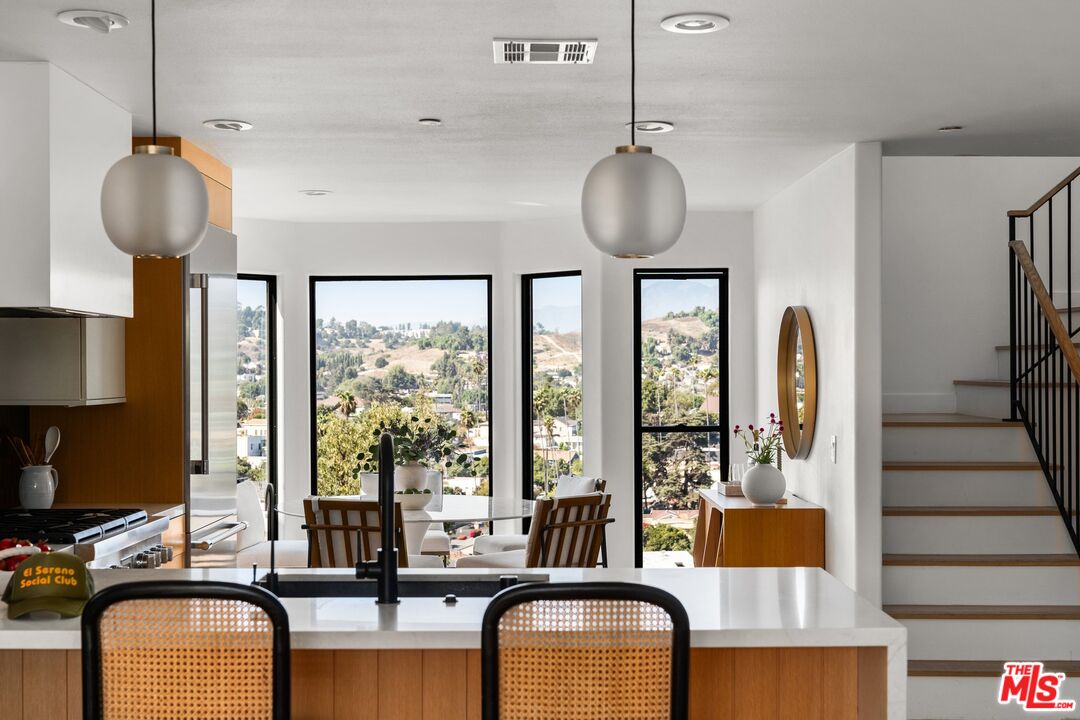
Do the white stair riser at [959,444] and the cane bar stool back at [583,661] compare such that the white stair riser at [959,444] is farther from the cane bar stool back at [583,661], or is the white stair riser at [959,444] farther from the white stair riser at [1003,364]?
the cane bar stool back at [583,661]

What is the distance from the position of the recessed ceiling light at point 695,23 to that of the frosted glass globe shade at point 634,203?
3.05 feet

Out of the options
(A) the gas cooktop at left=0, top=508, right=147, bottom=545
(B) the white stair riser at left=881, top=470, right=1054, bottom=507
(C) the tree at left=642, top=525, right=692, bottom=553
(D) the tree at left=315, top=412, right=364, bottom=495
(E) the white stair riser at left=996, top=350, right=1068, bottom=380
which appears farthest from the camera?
(D) the tree at left=315, top=412, right=364, bottom=495

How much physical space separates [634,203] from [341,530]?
114 inches

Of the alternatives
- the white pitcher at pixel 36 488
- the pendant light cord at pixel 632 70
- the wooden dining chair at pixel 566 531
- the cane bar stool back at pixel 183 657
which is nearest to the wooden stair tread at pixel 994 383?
the wooden dining chair at pixel 566 531

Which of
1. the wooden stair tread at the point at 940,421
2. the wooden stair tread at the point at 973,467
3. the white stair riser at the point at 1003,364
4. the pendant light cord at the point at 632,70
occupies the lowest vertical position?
the wooden stair tread at the point at 973,467

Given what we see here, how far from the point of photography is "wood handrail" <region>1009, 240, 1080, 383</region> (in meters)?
4.94

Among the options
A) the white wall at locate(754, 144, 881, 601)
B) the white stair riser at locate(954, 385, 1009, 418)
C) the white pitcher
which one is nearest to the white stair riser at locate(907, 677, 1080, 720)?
the white wall at locate(754, 144, 881, 601)

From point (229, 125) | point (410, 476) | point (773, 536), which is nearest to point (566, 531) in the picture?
point (410, 476)

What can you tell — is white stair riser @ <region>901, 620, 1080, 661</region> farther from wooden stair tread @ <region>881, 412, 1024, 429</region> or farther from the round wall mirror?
the round wall mirror

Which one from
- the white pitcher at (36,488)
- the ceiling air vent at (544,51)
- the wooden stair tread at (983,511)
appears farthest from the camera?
the wooden stair tread at (983,511)

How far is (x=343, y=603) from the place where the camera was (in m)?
2.54

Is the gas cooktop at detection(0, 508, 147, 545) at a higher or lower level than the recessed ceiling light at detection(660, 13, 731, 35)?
lower

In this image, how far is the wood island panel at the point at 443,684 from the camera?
2430mm

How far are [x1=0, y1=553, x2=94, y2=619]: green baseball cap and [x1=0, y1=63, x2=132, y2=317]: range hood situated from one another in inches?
60.4
